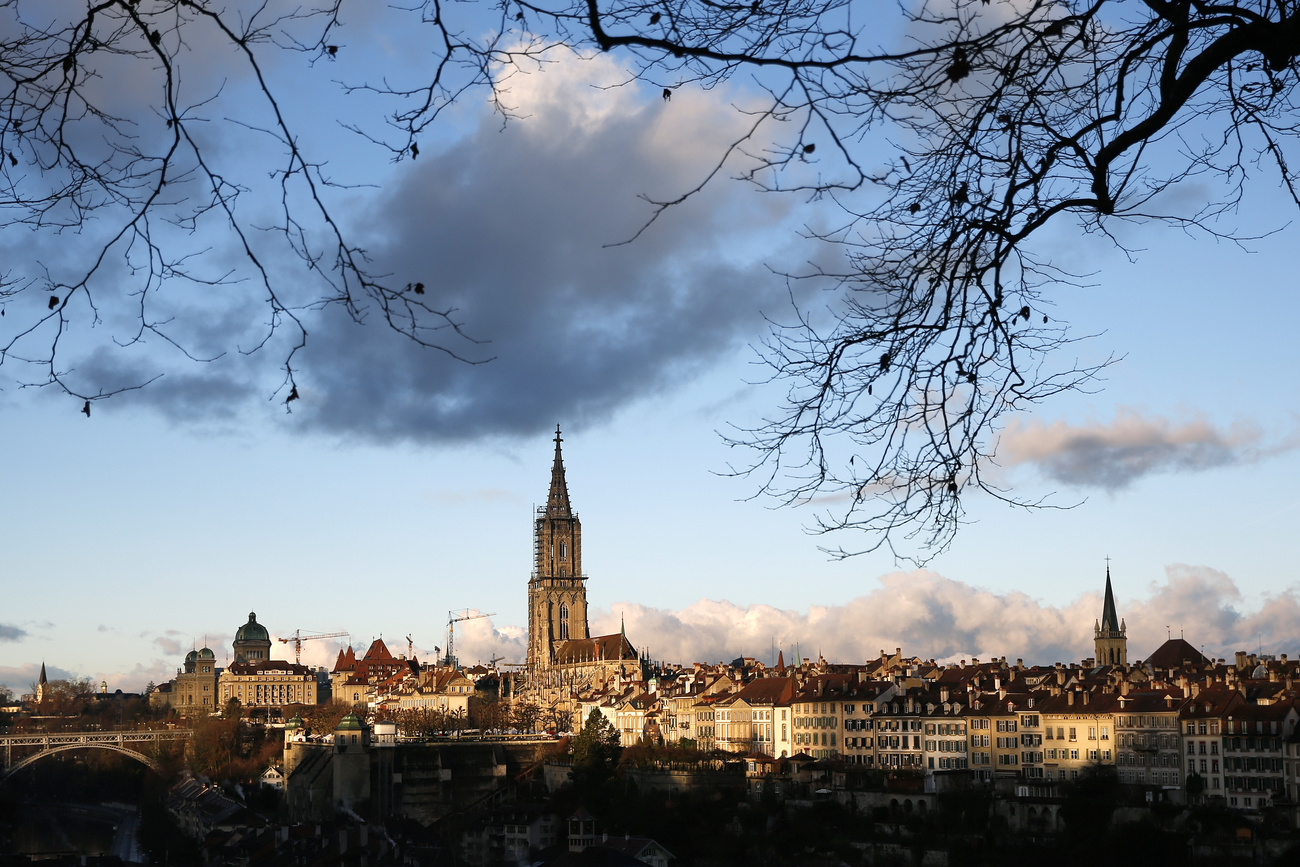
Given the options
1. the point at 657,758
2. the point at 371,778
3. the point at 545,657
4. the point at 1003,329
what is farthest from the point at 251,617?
the point at 1003,329

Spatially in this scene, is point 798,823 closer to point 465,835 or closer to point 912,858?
point 912,858

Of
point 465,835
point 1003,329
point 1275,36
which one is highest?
point 1275,36

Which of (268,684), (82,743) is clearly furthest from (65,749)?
(268,684)

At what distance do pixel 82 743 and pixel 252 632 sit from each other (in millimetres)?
61864

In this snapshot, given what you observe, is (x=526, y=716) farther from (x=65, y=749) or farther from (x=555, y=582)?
(x=65, y=749)

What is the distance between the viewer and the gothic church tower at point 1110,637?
87938 millimetres

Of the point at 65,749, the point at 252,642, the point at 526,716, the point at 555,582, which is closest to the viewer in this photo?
the point at 65,749

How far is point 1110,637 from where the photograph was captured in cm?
8856

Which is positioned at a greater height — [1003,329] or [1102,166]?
[1102,166]

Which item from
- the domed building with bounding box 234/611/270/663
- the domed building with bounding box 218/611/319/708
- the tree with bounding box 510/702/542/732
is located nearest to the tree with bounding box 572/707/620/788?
the tree with bounding box 510/702/542/732

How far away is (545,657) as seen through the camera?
392ft

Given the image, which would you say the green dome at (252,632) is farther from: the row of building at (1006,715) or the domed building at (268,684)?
the row of building at (1006,715)

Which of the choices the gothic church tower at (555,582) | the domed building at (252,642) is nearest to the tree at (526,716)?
the gothic church tower at (555,582)

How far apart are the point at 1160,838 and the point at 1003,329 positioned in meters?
41.5
